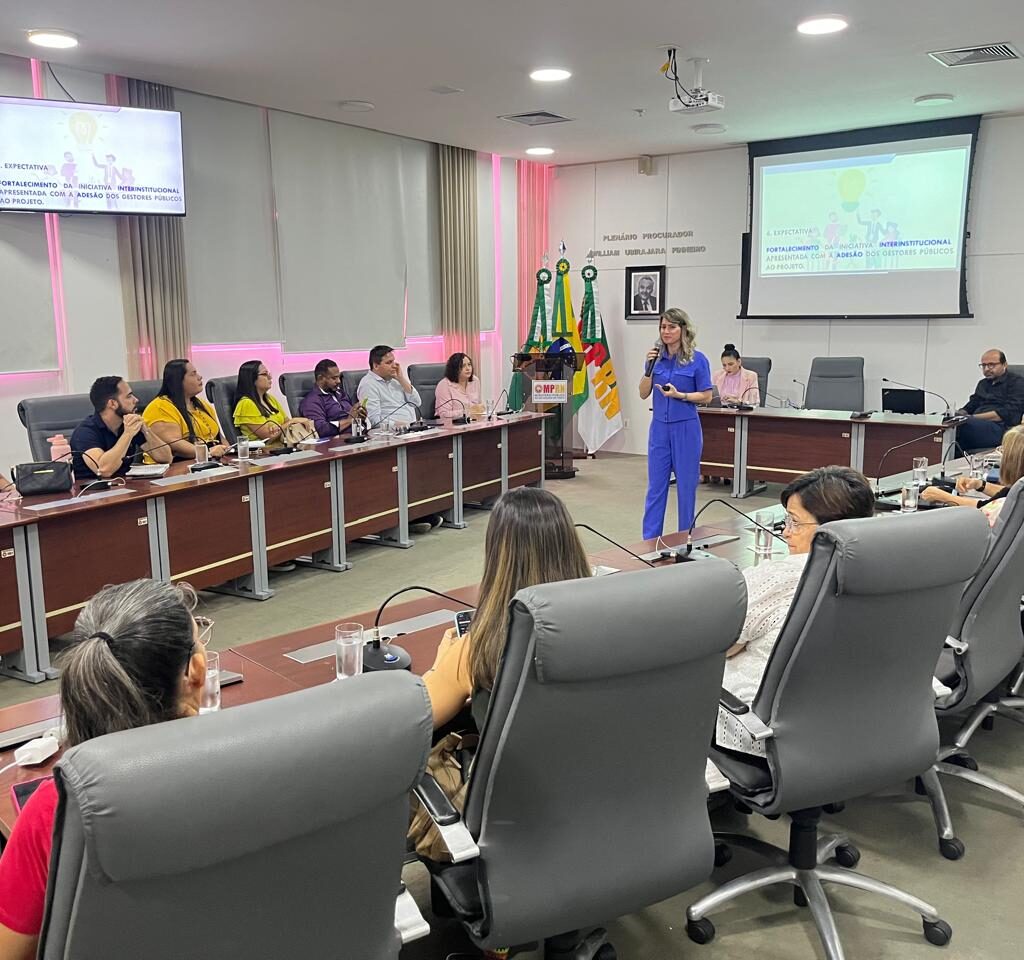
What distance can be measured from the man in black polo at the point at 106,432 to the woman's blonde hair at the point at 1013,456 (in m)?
3.84

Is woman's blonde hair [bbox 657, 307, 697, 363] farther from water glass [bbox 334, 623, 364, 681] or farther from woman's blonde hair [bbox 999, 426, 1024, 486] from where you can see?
water glass [bbox 334, 623, 364, 681]

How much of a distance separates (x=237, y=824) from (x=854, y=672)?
1.39m

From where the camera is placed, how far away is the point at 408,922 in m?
1.36

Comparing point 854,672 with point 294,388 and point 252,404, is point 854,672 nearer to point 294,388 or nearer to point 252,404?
point 252,404

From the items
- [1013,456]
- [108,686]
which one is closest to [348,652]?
[108,686]

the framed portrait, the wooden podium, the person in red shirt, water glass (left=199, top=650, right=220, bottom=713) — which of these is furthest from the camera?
the framed portrait

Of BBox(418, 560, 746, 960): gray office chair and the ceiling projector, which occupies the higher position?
the ceiling projector

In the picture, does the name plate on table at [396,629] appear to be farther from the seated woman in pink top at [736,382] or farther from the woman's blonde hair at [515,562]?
the seated woman in pink top at [736,382]

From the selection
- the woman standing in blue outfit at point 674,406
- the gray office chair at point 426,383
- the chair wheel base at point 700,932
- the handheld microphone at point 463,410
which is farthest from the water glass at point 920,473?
the gray office chair at point 426,383

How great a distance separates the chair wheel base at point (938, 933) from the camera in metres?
2.18

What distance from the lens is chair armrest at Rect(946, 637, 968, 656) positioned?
2455mm

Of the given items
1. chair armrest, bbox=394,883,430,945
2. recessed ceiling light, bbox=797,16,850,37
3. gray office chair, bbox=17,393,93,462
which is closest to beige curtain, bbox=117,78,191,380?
gray office chair, bbox=17,393,93,462

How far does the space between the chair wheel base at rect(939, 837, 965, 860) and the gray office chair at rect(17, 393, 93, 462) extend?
13.9ft

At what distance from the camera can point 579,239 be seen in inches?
392
